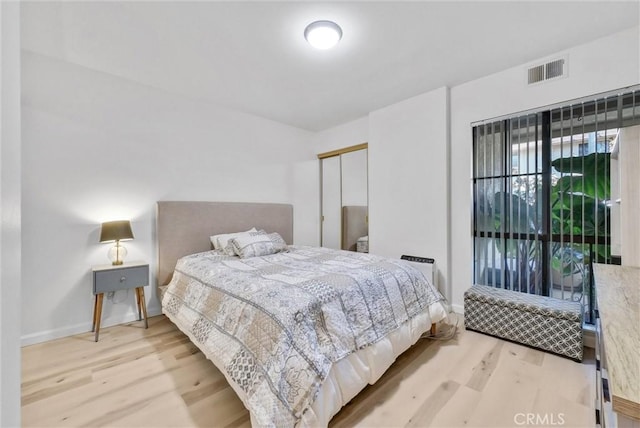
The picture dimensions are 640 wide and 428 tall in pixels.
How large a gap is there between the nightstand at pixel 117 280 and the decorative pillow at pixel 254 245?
34.8 inches

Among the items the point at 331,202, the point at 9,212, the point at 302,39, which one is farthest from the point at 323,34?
the point at 331,202

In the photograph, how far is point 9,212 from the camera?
1.41ft

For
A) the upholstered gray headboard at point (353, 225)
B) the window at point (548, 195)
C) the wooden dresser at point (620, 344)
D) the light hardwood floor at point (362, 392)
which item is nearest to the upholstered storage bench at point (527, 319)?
the light hardwood floor at point (362, 392)

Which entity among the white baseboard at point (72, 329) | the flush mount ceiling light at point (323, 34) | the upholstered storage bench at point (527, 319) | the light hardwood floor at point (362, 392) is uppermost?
the flush mount ceiling light at point (323, 34)

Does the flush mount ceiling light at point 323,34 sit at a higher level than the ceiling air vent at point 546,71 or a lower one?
higher

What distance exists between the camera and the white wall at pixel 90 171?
97.0 inches

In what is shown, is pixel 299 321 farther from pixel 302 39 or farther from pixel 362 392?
pixel 302 39

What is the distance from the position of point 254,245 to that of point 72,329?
182 cm

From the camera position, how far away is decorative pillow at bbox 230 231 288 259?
9.59ft

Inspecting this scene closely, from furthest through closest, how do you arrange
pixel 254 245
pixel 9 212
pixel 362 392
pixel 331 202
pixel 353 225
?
pixel 331 202 < pixel 353 225 < pixel 254 245 < pixel 362 392 < pixel 9 212

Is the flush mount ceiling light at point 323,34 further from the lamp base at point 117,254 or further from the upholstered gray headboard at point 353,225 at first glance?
the lamp base at point 117,254

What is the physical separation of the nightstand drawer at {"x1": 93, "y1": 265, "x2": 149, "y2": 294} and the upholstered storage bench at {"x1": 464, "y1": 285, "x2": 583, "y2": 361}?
10.2 feet

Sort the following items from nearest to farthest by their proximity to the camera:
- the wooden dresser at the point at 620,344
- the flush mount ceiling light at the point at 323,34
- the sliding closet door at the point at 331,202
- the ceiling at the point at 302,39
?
the wooden dresser at the point at 620,344 → the ceiling at the point at 302,39 → the flush mount ceiling light at the point at 323,34 → the sliding closet door at the point at 331,202

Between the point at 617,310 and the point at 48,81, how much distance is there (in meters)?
4.15
